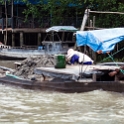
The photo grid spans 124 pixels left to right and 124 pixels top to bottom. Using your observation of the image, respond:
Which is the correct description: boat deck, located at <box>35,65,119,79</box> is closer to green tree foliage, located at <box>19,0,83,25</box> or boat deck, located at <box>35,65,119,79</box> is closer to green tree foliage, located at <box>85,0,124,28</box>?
green tree foliage, located at <box>85,0,124,28</box>

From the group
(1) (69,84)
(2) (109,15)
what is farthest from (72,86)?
(2) (109,15)

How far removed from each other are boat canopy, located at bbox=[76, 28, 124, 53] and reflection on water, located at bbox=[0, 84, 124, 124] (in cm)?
149

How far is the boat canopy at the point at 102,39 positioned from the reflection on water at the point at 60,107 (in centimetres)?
149

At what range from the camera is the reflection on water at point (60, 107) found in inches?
373

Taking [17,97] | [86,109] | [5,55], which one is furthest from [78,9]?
[86,109]

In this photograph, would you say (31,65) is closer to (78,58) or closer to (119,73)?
(78,58)

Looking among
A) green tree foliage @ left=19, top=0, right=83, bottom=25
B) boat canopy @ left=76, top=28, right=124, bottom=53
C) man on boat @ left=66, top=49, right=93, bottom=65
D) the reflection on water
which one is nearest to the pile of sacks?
man on boat @ left=66, top=49, right=93, bottom=65

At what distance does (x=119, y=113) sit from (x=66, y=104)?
1.86 m

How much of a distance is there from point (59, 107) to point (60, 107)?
0.09 ft

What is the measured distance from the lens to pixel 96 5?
26609 millimetres

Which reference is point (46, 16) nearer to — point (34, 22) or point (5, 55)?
point (34, 22)

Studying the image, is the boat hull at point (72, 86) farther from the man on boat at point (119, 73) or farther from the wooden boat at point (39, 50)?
the wooden boat at point (39, 50)

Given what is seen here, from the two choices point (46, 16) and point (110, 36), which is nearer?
point (110, 36)

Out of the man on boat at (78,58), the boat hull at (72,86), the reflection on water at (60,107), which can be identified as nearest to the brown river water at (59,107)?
the reflection on water at (60,107)
